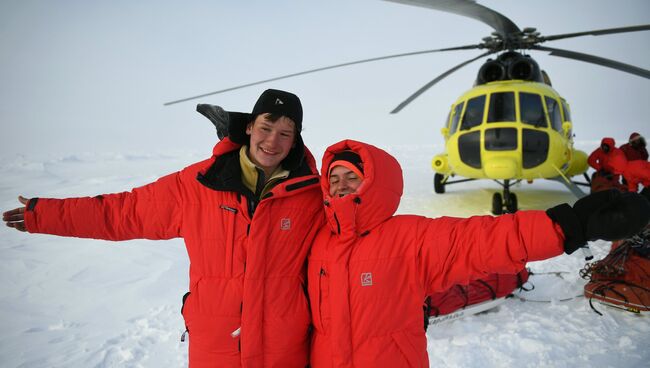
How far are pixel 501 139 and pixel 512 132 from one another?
18cm

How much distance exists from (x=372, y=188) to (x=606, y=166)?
20.5 feet

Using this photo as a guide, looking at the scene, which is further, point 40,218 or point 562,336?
point 562,336

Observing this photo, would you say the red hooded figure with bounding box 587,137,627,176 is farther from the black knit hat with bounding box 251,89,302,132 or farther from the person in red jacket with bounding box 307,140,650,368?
the black knit hat with bounding box 251,89,302,132

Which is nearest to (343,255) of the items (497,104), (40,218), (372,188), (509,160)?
(372,188)

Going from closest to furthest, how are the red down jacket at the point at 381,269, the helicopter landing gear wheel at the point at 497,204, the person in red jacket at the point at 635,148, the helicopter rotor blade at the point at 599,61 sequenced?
the red down jacket at the point at 381,269 → the helicopter rotor blade at the point at 599,61 → the helicopter landing gear wheel at the point at 497,204 → the person in red jacket at the point at 635,148

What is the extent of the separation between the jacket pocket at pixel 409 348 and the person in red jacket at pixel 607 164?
579 centimetres

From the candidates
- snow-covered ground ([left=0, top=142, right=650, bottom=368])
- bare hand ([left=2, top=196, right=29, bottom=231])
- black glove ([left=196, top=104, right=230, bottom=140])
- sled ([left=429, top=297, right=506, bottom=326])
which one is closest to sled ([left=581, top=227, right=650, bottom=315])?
snow-covered ground ([left=0, top=142, right=650, bottom=368])

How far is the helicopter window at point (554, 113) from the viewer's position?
5375mm

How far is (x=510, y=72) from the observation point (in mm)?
5723

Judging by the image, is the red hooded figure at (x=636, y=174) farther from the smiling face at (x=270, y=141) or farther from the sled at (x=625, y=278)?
the smiling face at (x=270, y=141)

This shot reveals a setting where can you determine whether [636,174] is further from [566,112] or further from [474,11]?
[474,11]

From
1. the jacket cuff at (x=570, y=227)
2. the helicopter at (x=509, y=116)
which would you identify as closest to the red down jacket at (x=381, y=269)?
the jacket cuff at (x=570, y=227)

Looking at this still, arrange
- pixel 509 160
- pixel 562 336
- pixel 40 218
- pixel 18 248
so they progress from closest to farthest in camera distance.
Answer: pixel 40 218, pixel 562 336, pixel 18 248, pixel 509 160

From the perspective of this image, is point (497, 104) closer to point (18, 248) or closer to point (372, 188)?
point (372, 188)
